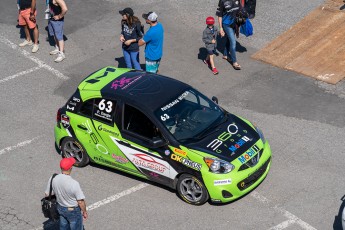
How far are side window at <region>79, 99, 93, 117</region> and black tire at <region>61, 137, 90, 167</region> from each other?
568mm

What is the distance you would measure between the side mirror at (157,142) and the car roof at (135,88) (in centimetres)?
54

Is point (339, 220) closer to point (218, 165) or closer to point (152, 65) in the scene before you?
point (218, 165)

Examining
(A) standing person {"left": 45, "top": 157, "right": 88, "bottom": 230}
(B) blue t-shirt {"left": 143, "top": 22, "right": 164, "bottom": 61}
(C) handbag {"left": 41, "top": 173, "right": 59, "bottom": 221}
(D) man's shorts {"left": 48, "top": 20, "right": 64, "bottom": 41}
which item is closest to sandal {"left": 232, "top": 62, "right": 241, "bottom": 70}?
(B) blue t-shirt {"left": 143, "top": 22, "right": 164, "bottom": 61}

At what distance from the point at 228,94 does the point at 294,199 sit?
3.91 metres

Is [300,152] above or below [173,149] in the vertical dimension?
below

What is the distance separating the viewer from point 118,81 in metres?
12.6

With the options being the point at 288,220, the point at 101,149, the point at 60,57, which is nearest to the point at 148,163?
the point at 101,149

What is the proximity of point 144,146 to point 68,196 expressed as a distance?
7.12 ft

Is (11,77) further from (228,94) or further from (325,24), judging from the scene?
(325,24)

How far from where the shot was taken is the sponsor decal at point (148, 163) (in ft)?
38.7

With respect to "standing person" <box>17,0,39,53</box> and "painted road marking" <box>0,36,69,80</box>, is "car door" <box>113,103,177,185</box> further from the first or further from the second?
"standing person" <box>17,0,39,53</box>

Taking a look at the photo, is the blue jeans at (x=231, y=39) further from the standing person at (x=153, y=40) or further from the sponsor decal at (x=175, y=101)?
the sponsor decal at (x=175, y=101)

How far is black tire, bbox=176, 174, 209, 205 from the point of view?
11.5 meters

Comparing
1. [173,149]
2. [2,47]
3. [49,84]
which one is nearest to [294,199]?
[173,149]
